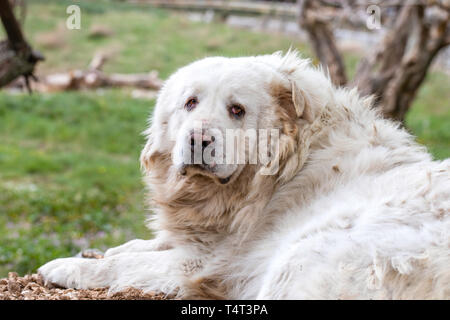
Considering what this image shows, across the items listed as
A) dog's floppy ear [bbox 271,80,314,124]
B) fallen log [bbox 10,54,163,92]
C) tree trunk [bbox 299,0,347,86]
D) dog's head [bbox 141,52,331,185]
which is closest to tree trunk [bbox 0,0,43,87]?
dog's head [bbox 141,52,331,185]

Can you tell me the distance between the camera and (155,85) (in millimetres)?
17109

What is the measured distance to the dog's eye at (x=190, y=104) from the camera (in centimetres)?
389

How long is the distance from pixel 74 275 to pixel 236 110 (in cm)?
149

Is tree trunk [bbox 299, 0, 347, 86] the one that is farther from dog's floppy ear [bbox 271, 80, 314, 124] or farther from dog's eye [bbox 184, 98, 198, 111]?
dog's eye [bbox 184, 98, 198, 111]

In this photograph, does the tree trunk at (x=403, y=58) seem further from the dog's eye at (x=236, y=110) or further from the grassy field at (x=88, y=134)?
the dog's eye at (x=236, y=110)

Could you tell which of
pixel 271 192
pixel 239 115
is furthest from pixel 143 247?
pixel 239 115

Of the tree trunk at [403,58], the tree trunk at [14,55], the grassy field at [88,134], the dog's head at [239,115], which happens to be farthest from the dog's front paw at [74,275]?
the tree trunk at [403,58]

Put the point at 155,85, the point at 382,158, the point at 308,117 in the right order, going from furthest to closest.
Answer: the point at 155,85 < the point at 308,117 < the point at 382,158

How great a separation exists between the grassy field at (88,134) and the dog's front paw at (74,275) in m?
2.71

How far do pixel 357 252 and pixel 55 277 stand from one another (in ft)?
6.44

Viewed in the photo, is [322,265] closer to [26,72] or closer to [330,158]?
[330,158]

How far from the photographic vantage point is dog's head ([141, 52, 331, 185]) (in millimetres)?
3611
